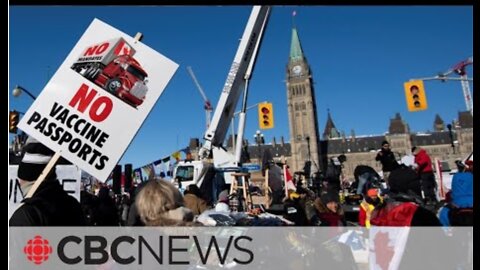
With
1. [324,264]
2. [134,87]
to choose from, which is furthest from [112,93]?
[324,264]

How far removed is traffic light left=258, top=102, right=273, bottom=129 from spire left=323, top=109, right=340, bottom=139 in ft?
396

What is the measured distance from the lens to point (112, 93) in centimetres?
325

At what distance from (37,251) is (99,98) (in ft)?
4.20

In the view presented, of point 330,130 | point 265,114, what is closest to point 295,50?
point 330,130

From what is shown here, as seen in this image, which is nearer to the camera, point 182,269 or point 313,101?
point 182,269

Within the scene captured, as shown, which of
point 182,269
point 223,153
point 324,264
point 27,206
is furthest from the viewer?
point 223,153

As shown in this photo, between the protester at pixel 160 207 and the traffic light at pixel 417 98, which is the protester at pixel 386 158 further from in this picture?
the traffic light at pixel 417 98

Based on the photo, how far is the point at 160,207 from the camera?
2619 mm

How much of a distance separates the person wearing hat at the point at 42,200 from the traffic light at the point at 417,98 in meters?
13.8

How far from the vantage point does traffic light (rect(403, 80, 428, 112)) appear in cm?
1433

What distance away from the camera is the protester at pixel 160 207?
8.59 feet

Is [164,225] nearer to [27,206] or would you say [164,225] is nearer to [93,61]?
[27,206]

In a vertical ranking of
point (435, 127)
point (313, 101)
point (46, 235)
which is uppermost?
point (313, 101)

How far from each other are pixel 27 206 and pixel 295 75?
117 meters
